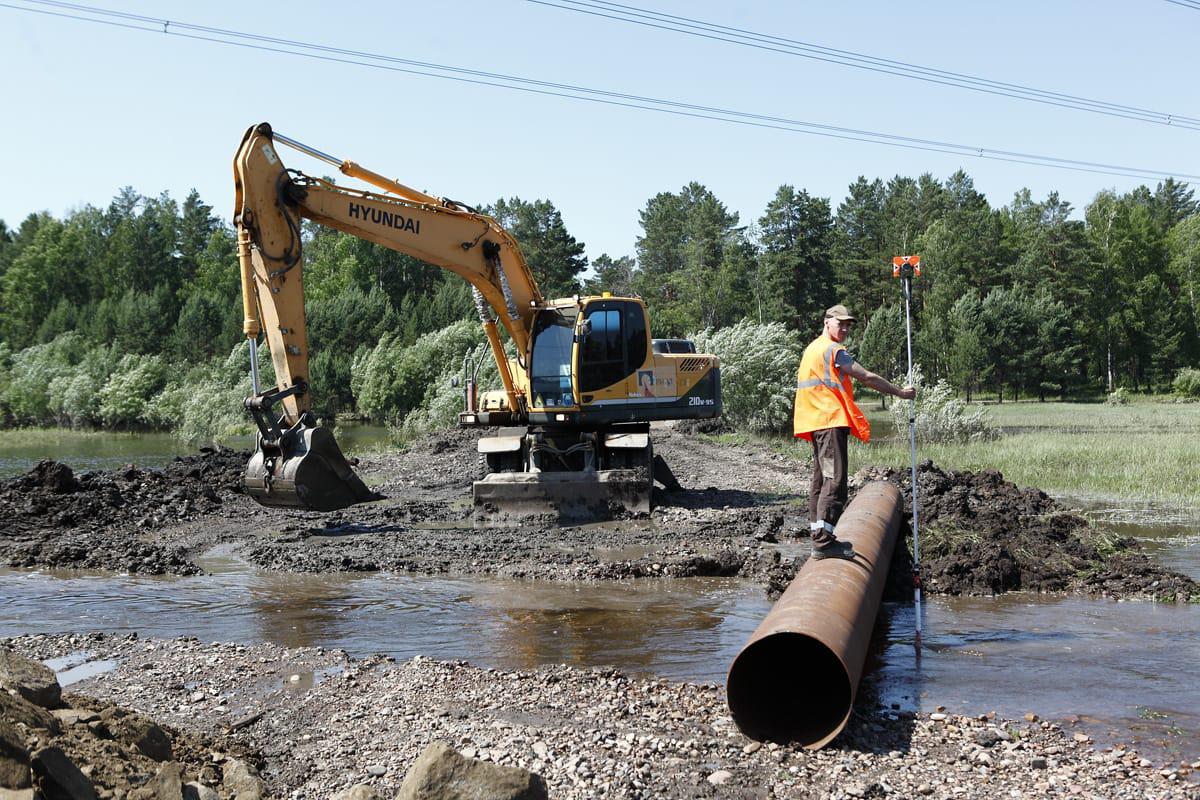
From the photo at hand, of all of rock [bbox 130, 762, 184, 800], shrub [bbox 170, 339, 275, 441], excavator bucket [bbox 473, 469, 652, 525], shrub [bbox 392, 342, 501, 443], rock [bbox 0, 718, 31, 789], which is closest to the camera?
rock [bbox 0, 718, 31, 789]

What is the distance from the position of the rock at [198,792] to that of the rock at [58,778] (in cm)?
44

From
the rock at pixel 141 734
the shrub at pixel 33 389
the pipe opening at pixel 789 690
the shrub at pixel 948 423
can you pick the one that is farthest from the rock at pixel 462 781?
the shrub at pixel 33 389

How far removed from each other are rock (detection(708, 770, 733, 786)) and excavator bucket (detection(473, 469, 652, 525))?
10395 millimetres

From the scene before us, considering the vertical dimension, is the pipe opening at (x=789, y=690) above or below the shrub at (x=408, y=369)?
below

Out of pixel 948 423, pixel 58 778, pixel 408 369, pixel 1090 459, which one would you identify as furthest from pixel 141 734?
pixel 408 369

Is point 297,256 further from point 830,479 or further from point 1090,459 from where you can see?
point 1090,459

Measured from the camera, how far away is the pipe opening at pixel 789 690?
20.6 feet

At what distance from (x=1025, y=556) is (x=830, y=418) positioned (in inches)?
180

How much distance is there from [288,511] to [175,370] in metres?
41.0

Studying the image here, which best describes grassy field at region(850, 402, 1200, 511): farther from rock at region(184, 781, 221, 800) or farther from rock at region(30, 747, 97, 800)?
rock at region(30, 747, 97, 800)

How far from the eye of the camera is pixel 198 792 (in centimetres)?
512

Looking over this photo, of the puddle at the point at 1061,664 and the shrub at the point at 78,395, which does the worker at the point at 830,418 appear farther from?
the shrub at the point at 78,395

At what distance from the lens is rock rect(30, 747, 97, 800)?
454cm

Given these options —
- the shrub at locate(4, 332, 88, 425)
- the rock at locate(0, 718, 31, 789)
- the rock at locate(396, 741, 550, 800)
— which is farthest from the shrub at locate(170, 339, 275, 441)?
the rock at locate(396, 741, 550, 800)
